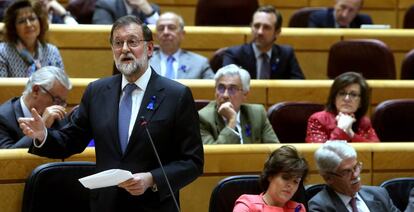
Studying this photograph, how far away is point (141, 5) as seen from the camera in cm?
354

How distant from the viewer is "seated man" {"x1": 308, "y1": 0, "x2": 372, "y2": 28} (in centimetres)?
379

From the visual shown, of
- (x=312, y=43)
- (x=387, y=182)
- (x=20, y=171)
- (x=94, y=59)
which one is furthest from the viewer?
(x=312, y=43)

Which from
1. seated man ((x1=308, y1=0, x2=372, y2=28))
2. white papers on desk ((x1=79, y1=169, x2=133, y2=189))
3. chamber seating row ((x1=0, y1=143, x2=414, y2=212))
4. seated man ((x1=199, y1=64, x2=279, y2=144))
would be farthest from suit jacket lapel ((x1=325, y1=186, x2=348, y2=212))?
seated man ((x1=308, y1=0, x2=372, y2=28))

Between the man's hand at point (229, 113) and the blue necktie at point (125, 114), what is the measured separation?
84 centimetres

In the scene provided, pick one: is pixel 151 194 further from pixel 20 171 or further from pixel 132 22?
pixel 20 171

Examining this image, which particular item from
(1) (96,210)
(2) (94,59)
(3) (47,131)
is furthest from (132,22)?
(2) (94,59)

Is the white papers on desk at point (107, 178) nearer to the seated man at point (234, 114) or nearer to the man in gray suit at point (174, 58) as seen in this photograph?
the seated man at point (234, 114)

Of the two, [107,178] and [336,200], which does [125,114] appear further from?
[336,200]

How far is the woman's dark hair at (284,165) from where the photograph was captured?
2.06 meters

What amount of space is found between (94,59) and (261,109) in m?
0.82

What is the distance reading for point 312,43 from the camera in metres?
3.57

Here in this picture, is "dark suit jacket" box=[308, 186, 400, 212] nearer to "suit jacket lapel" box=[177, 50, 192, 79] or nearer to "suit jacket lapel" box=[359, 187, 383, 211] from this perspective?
"suit jacket lapel" box=[359, 187, 383, 211]

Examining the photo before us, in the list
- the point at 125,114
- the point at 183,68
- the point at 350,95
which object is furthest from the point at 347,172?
the point at 183,68

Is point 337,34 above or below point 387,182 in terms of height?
above
